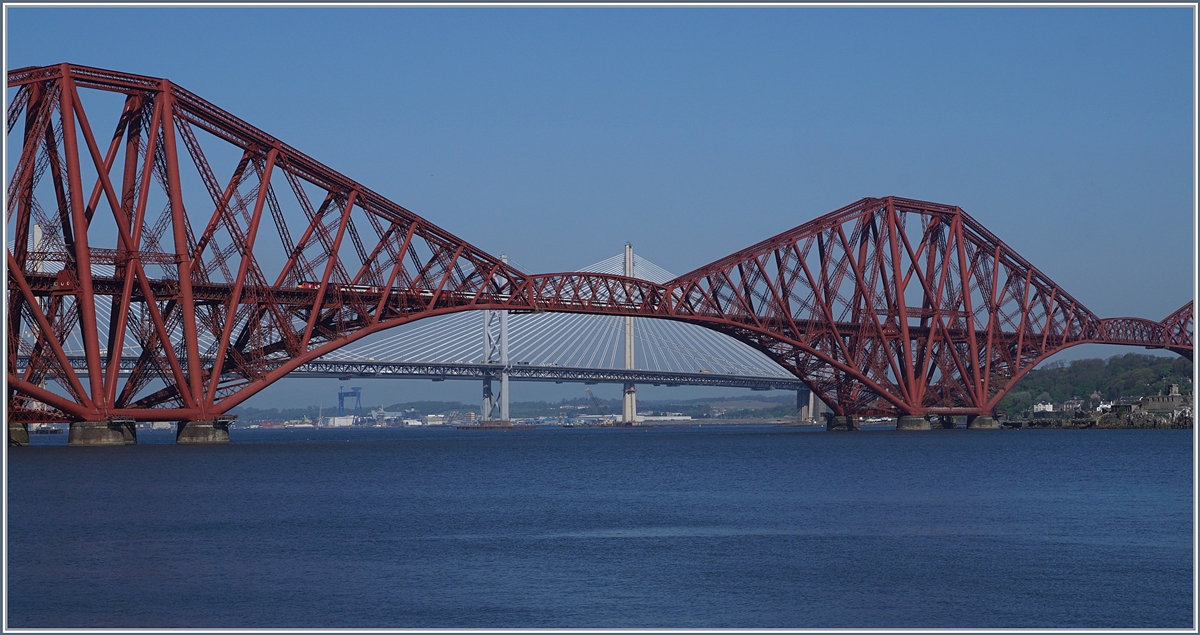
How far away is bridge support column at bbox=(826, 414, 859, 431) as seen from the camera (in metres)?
106

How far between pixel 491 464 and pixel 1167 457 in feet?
102

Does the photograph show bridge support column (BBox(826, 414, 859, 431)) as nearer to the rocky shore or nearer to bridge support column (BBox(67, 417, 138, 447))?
the rocky shore

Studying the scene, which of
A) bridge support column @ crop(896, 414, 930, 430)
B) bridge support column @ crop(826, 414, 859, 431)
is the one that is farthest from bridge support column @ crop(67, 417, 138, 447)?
bridge support column @ crop(896, 414, 930, 430)

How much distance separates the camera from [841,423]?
10738 centimetres

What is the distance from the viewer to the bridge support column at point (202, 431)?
6556 centimetres

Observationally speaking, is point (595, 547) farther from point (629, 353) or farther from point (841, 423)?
point (629, 353)

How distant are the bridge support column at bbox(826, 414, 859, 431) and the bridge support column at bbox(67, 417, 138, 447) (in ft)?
192

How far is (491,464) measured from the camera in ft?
202

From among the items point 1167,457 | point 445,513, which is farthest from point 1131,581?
point 1167,457

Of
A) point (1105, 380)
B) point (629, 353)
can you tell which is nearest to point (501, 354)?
point (629, 353)

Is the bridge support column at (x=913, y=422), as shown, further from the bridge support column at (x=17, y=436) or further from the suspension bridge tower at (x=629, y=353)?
the bridge support column at (x=17, y=436)

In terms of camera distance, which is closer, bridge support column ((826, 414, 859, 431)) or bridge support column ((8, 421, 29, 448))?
bridge support column ((8, 421, 29, 448))

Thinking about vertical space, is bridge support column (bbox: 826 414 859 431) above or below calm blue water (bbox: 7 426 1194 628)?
above

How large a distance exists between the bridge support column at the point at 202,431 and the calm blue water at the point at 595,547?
11.2m
